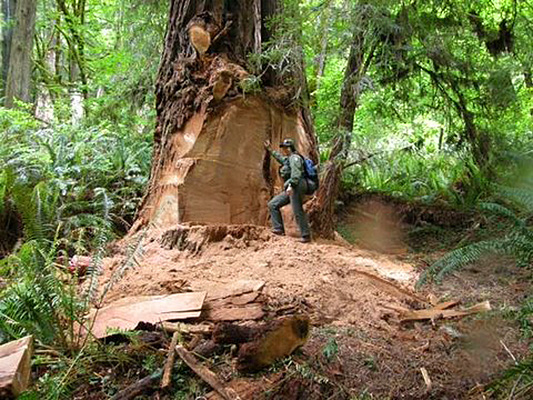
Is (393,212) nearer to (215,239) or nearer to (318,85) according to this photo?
(318,85)

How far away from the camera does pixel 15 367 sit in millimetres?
2824

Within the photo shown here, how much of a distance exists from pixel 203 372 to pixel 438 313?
234cm

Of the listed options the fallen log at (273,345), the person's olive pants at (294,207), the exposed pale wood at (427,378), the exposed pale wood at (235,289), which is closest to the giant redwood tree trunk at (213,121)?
the person's olive pants at (294,207)

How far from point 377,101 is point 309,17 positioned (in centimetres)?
239

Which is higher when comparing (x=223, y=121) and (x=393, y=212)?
(x=223, y=121)

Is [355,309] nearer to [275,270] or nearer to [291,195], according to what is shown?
[275,270]

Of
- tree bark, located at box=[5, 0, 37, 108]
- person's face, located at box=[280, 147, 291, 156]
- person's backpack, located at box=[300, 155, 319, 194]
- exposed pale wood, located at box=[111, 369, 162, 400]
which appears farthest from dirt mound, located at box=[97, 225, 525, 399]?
tree bark, located at box=[5, 0, 37, 108]

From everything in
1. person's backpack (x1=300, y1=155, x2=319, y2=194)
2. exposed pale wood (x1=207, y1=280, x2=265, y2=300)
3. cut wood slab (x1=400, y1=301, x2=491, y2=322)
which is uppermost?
person's backpack (x1=300, y1=155, x2=319, y2=194)

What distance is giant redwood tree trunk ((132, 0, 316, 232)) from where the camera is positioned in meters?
6.62

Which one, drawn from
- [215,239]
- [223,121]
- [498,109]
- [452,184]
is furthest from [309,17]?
[452,184]

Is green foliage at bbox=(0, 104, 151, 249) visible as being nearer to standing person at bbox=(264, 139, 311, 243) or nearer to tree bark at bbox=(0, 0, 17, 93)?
standing person at bbox=(264, 139, 311, 243)

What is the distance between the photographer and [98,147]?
364 inches

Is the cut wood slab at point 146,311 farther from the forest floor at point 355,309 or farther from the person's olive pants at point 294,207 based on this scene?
the person's olive pants at point 294,207

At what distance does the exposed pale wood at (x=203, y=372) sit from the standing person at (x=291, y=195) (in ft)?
12.3
